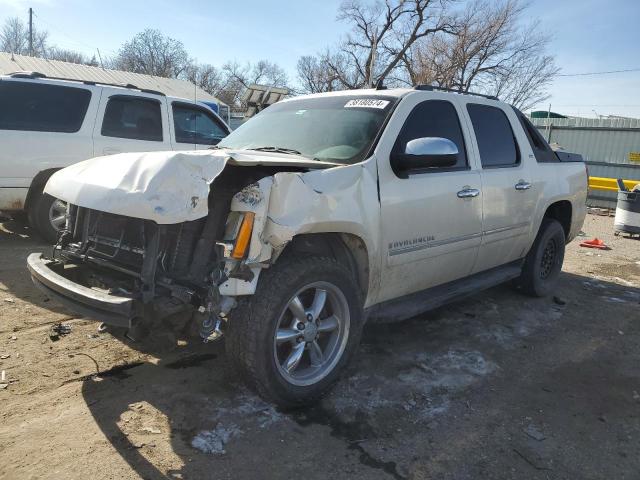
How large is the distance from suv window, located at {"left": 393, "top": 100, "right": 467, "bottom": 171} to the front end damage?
77cm

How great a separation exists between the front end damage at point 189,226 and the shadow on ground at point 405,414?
0.59 meters

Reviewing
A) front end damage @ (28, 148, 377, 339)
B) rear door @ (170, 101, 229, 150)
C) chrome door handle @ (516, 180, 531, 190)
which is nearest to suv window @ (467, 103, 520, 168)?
chrome door handle @ (516, 180, 531, 190)

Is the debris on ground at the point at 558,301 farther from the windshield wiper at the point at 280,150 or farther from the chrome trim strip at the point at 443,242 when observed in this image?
the windshield wiper at the point at 280,150

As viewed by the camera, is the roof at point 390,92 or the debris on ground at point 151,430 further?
the roof at point 390,92

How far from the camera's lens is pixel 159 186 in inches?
102

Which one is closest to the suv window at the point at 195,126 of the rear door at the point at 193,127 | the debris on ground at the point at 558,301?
the rear door at the point at 193,127

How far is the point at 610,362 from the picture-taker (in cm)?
408

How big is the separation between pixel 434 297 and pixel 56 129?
204 inches

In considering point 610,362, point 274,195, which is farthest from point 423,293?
point 274,195

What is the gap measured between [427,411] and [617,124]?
1720cm

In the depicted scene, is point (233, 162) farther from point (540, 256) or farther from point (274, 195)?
point (540, 256)

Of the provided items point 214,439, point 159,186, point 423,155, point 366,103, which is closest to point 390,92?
point 366,103

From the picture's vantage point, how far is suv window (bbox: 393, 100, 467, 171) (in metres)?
3.71

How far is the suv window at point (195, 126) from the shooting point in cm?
776
